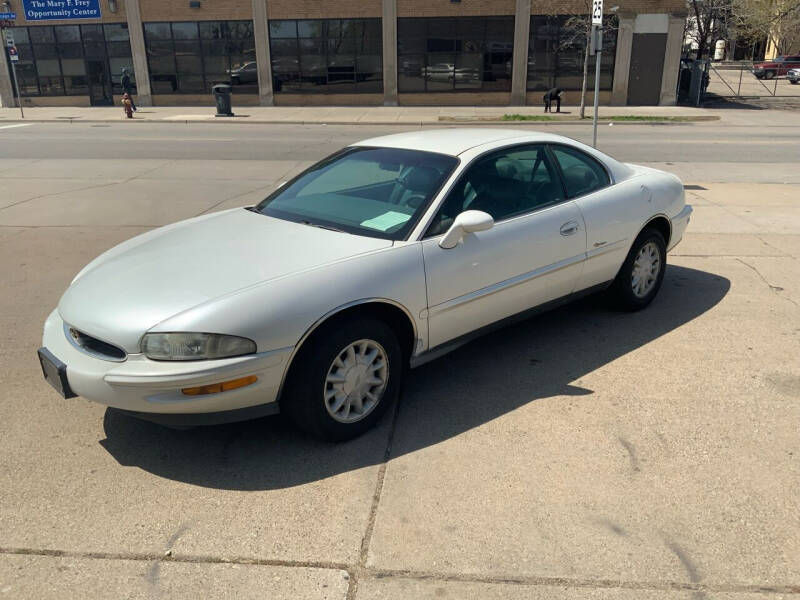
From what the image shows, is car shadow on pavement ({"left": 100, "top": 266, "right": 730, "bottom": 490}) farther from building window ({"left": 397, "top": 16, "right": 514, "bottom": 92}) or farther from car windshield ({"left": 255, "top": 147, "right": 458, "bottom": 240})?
building window ({"left": 397, "top": 16, "right": 514, "bottom": 92})

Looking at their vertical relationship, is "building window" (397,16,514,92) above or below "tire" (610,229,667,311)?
above

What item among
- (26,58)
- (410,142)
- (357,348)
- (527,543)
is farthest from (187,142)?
(26,58)

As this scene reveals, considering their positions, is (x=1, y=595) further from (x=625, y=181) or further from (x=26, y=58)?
(x=26, y=58)

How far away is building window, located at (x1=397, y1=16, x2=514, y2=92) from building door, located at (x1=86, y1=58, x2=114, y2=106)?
13.1 meters

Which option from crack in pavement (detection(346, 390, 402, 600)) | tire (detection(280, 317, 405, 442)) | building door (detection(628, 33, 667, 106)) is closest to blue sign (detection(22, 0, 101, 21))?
building door (detection(628, 33, 667, 106))

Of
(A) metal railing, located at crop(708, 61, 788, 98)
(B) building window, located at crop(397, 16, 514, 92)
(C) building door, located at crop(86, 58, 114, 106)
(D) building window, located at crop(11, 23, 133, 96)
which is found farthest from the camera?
(A) metal railing, located at crop(708, 61, 788, 98)

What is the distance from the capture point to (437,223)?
13.3 feet

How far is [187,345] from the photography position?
3238mm

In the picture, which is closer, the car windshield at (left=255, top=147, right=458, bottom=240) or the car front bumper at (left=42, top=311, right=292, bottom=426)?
the car front bumper at (left=42, top=311, right=292, bottom=426)

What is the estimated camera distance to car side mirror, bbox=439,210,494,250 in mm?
3955

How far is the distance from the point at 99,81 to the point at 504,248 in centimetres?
3177

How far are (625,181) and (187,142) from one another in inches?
584

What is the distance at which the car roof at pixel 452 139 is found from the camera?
4.53 m

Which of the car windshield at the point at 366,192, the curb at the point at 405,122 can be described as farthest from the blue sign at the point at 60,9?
the car windshield at the point at 366,192
